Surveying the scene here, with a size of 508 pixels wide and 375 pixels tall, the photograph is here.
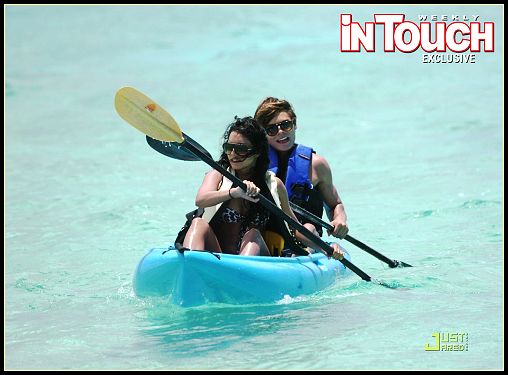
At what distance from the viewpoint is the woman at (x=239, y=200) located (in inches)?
183

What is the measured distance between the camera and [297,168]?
5.52 meters

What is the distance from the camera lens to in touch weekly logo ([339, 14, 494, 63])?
40.5 ft

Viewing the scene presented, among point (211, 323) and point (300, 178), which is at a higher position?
point (300, 178)

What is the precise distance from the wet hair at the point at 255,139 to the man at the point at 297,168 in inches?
24.0

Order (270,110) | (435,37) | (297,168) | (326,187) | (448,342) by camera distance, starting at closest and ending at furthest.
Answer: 1. (448,342)
2. (270,110)
3. (297,168)
4. (326,187)
5. (435,37)

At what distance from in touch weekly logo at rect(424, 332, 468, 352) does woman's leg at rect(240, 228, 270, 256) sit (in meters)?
1.01

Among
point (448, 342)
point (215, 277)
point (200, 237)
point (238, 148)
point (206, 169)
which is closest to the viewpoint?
point (448, 342)

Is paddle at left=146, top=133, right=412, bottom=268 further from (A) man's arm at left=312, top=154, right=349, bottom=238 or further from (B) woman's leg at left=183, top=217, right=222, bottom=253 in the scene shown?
(B) woman's leg at left=183, top=217, right=222, bottom=253

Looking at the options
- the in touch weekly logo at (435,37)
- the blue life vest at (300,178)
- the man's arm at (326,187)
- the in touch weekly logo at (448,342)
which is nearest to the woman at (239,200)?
the blue life vest at (300,178)

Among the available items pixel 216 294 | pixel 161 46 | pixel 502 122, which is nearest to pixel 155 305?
pixel 216 294

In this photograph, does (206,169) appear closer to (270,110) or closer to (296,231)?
(270,110)

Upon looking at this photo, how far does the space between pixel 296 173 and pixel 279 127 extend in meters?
0.31

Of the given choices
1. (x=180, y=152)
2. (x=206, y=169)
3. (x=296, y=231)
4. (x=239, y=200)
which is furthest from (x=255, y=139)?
(x=206, y=169)

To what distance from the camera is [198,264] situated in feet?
14.4
